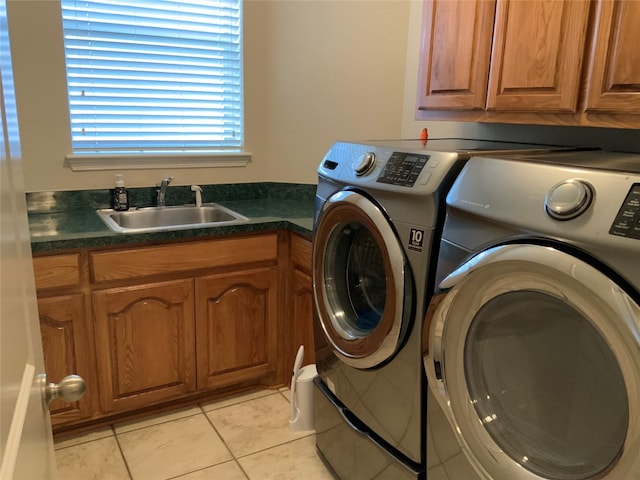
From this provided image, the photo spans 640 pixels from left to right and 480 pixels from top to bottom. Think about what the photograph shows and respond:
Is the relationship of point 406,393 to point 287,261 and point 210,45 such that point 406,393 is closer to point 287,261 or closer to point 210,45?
point 287,261

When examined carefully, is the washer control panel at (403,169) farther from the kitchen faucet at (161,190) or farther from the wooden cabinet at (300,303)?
the kitchen faucet at (161,190)

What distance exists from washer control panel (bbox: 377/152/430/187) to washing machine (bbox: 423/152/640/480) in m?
0.16

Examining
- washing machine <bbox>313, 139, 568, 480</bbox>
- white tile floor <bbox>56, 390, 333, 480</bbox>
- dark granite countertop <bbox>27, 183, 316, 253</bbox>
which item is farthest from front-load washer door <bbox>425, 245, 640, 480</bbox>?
dark granite countertop <bbox>27, 183, 316, 253</bbox>

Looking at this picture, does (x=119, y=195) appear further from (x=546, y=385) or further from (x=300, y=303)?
(x=546, y=385)

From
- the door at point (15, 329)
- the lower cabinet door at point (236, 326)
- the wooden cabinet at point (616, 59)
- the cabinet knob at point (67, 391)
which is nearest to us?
the door at point (15, 329)

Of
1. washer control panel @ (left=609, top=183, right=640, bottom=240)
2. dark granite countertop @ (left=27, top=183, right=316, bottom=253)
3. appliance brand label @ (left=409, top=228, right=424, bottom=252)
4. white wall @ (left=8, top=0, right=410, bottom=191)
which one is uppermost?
white wall @ (left=8, top=0, right=410, bottom=191)

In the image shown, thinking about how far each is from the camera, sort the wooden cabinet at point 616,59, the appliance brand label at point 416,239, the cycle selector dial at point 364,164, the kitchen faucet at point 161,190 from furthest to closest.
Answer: the kitchen faucet at point 161,190
the cycle selector dial at point 364,164
the appliance brand label at point 416,239
the wooden cabinet at point 616,59

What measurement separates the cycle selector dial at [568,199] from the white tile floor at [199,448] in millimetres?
1462

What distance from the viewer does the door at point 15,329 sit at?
2.20ft

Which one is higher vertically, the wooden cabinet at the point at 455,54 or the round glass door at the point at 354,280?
the wooden cabinet at the point at 455,54

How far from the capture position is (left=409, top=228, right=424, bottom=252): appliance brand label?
1.43m

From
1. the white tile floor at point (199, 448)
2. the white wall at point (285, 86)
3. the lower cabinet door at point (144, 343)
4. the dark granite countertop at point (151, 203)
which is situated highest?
the white wall at point (285, 86)

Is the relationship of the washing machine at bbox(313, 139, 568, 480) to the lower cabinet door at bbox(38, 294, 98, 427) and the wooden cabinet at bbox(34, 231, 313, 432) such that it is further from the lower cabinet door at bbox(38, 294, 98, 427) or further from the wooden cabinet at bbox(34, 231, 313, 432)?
the lower cabinet door at bbox(38, 294, 98, 427)

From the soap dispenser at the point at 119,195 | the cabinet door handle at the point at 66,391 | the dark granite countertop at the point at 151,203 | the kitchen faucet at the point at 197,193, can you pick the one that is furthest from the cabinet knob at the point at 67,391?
the kitchen faucet at the point at 197,193
